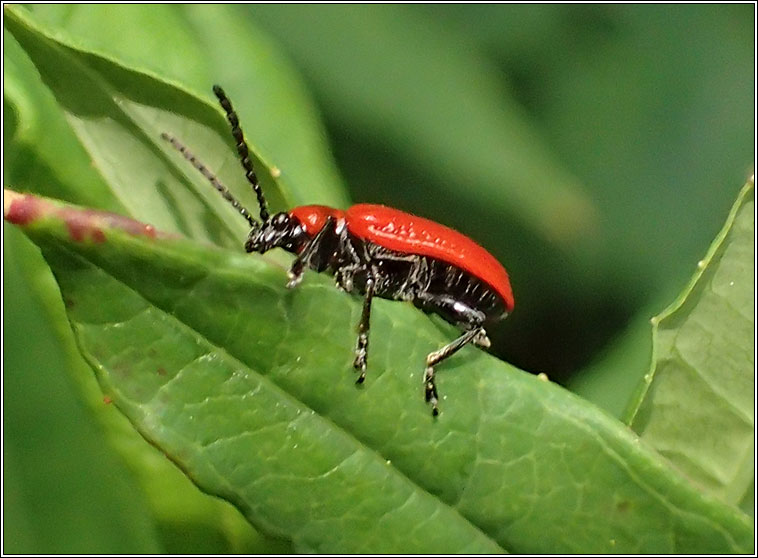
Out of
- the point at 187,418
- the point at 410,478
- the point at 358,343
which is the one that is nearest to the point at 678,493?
the point at 410,478

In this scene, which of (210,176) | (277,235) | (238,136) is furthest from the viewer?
(277,235)

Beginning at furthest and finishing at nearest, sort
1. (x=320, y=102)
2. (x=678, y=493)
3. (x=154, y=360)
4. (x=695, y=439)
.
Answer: (x=320, y=102), (x=695, y=439), (x=678, y=493), (x=154, y=360)

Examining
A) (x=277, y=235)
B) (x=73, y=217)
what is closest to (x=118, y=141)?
(x=277, y=235)

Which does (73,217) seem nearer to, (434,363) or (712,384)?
(434,363)

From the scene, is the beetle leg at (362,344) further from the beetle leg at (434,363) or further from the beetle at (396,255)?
the beetle at (396,255)

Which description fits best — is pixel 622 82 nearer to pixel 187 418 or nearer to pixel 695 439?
pixel 695 439

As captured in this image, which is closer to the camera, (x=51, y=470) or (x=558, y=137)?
(x=51, y=470)
